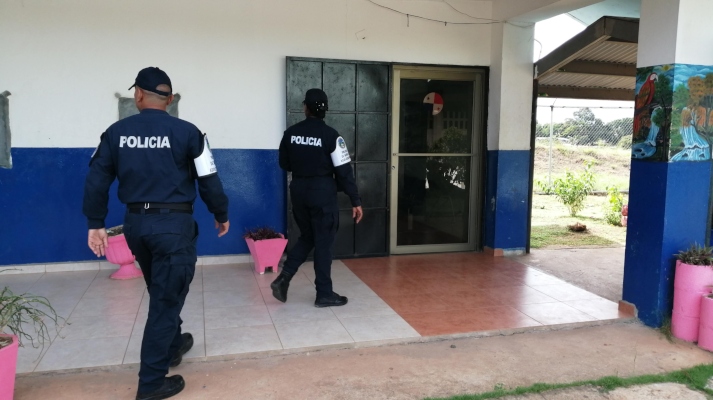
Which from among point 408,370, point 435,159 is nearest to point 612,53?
point 435,159

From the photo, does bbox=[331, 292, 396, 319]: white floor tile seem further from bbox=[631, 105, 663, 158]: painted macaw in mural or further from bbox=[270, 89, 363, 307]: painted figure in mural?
bbox=[631, 105, 663, 158]: painted macaw in mural

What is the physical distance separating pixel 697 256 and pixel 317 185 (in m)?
2.74

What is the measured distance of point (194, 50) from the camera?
528 centimetres

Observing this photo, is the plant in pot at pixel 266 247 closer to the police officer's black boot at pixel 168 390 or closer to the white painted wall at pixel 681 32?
the police officer's black boot at pixel 168 390

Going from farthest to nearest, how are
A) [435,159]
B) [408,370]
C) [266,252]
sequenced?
1. [435,159]
2. [266,252]
3. [408,370]

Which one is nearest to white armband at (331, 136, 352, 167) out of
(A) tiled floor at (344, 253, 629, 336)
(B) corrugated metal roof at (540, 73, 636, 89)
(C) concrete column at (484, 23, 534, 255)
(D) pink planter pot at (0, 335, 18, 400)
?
(A) tiled floor at (344, 253, 629, 336)

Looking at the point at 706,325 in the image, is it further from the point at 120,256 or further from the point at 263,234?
the point at 120,256

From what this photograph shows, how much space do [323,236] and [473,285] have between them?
1675 mm

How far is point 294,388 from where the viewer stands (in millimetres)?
2926

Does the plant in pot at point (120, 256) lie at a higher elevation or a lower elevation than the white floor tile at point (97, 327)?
higher

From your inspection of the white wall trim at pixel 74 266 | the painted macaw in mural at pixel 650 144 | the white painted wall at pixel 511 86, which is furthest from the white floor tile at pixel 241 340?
the white painted wall at pixel 511 86

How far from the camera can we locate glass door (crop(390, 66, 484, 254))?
607 cm

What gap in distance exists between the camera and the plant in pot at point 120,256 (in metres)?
4.83

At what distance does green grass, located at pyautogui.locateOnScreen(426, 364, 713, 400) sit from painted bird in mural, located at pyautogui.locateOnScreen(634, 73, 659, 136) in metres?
1.76
